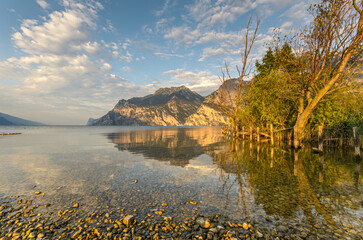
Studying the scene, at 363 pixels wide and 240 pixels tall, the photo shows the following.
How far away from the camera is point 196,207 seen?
7156 mm

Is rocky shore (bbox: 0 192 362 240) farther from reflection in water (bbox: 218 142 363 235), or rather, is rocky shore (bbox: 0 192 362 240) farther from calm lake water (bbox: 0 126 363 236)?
reflection in water (bbox: 218 142 363 235)

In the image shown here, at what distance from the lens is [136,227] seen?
5.66 m

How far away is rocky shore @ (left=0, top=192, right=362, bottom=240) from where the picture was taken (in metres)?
5.17

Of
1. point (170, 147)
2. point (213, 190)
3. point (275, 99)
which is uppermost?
point (275, 99)

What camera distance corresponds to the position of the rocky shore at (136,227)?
5168 mm

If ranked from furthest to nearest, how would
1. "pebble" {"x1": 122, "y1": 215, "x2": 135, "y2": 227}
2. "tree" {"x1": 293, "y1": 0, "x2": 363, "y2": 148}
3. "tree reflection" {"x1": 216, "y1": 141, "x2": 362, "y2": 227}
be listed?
"tree" {"x1": 293, "y1": 0, "x2": 363, "y2": 148}
"tree reflection" {"x1": 216, "y1": 141, "x2": 362, "y2": 227}
"pebble" {"x1": 122, "y1": 215, "x2": 135, "y2": 227}

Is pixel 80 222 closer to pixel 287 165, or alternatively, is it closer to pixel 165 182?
pixel 165 182

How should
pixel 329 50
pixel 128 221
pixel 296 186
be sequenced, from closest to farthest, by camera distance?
pixel 128 221 < pixel 296 186 < pixel 329 50

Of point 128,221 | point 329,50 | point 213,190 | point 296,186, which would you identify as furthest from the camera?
point 329,50

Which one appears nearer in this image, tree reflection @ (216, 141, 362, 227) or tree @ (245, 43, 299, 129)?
tree reflection @ (216, 141, 362, 227)

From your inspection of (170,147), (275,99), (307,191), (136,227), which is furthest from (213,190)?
(275,99)

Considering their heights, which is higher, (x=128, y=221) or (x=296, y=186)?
(x=128, y=221)

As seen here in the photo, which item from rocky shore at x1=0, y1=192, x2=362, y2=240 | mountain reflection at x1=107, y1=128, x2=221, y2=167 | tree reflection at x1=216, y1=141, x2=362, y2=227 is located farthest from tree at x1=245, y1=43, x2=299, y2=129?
rocky shore at x1=0, y1=192, x2=362, y2=240

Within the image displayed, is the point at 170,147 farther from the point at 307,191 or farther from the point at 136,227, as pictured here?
the point at 136,227
